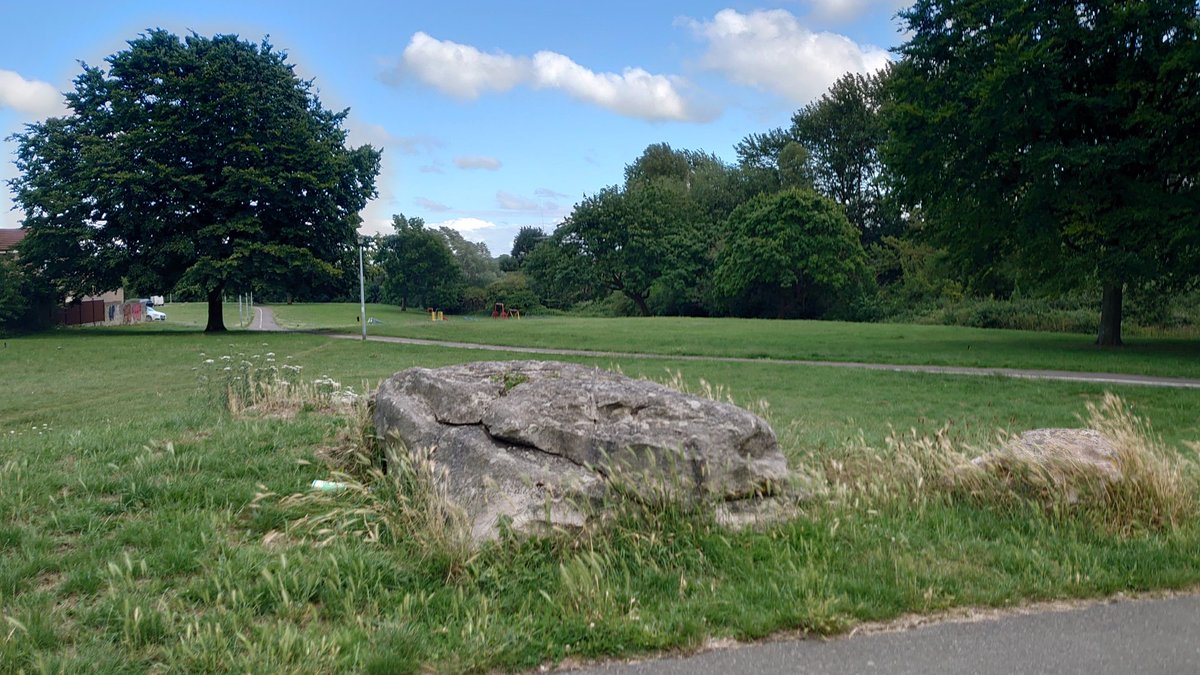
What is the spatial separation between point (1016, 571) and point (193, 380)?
62.5ft

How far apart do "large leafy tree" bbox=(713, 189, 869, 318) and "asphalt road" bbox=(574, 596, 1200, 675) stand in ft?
161

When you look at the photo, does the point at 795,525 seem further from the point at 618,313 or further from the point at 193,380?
the point at 618,313

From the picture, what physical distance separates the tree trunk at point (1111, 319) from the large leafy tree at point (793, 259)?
27151 mm

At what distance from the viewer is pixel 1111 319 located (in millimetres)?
24344

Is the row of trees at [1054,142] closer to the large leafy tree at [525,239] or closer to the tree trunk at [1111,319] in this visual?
the tree trunk at [1111,319]

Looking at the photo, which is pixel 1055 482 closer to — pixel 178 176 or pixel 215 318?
pixel 178 176

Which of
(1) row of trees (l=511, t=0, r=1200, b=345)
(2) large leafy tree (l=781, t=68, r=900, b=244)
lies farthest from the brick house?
(2) large leafy tree (l=781, t=68, r=900, b=244)

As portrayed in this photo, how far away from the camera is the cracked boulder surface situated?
4730mm

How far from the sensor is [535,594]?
4047mm

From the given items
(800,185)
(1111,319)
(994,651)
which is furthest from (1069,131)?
(800,185)

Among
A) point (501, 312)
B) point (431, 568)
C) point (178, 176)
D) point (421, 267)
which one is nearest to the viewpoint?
point (431, 568)

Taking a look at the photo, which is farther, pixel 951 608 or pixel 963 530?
pixel 963 530

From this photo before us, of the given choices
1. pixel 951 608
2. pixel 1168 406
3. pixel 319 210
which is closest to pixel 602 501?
pixel 951 608

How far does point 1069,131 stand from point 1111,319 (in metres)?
5.87
